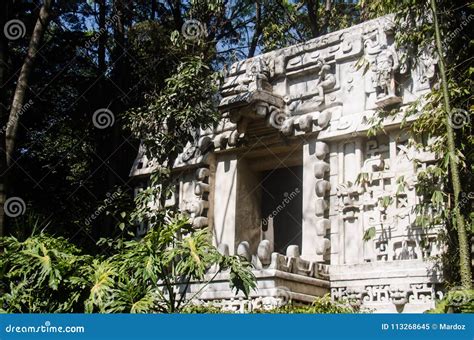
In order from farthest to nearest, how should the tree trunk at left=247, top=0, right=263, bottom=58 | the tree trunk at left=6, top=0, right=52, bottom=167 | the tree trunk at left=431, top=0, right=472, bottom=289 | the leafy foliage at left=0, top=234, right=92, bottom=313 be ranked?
the tree trunk at left=247, top=0, right=263, bottom=58, the tree trunk at left=6, top=0, right=52, bottom=167, the tree trunk at left=431, top=0, right=472, bottom=289, the leafy foliage at left=0, top=234, right=92, bottom=313

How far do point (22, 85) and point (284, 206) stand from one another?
4544 millimetres

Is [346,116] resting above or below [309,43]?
below

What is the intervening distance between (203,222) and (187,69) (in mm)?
2356

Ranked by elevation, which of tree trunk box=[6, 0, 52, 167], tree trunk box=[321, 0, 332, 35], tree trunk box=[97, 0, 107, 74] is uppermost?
tree trunk box=[321, 0, 332, 35]

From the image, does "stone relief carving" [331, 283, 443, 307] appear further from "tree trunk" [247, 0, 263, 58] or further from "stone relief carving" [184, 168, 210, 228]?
"tree trunk" [247, 0, 263, 58]

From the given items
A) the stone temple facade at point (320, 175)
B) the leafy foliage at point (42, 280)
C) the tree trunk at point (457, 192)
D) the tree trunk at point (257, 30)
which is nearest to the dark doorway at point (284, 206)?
the stone temple facade at point (320, 175)

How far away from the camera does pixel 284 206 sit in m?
11.5

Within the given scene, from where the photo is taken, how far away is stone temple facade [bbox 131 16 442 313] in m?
8.50

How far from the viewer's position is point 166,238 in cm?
695

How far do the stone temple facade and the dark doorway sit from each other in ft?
0.08

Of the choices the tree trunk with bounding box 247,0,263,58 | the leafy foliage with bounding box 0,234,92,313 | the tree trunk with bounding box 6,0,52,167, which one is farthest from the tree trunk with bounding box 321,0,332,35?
the leafy foliage with bounding box 0,234,92,313

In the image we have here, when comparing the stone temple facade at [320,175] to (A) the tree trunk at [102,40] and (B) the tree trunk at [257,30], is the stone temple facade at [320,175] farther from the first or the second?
(B) the tree trunk at [257,30]

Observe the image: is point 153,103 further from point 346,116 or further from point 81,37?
point 81,37

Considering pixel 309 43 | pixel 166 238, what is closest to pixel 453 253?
pixel 166 238
